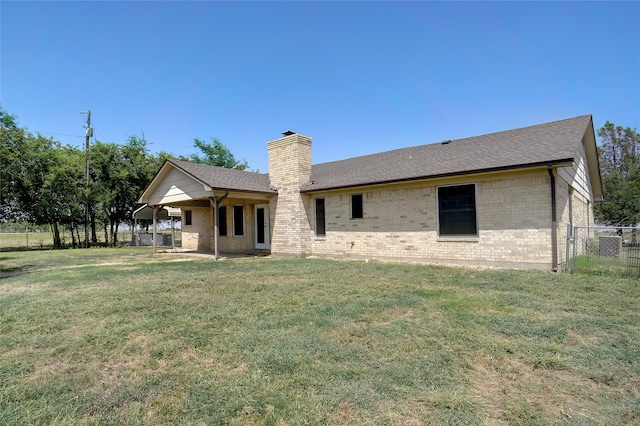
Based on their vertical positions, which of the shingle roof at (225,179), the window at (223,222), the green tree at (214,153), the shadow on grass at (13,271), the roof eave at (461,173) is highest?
the green tree at (214,153)

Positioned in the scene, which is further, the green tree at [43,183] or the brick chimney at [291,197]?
the green tree at [43,183]

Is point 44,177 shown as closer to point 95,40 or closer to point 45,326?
point 95,40

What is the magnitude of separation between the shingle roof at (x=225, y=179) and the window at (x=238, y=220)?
191cm

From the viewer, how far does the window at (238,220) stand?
16.8 metres

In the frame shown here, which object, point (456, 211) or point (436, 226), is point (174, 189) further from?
point (456, 211)

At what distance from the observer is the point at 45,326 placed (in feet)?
15.1

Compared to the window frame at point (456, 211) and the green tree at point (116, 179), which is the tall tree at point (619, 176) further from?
the green tree at point (116, 179)

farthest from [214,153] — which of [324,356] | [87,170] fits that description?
[324,356]

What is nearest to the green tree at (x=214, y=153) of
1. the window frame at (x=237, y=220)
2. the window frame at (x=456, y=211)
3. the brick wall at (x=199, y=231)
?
the brick wall at (x=199, y=231)

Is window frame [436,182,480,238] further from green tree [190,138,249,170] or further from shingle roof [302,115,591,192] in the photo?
green tree [190,138,249,170]

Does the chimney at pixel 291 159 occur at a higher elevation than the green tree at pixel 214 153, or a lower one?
lower

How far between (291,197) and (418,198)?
5.41 metres

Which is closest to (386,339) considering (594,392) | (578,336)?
(594,392)

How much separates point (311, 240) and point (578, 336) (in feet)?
34.5
